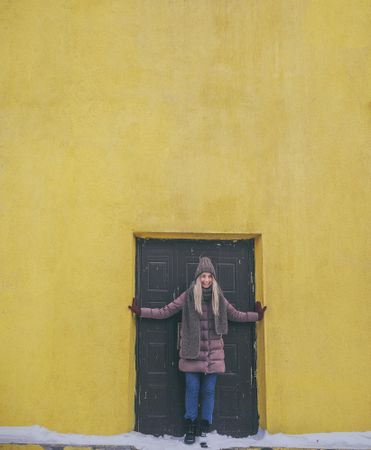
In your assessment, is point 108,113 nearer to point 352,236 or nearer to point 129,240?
point 129,240

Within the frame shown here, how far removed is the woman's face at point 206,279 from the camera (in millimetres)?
6340

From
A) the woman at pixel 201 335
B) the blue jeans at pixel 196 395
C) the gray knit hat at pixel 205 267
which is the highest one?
the gray knit hat at pixel 205 267

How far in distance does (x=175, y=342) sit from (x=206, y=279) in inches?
36.3

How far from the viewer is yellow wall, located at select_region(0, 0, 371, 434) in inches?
254

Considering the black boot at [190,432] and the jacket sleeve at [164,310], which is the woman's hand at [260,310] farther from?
the black boot at [190,432]

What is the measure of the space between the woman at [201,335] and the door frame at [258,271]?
0.45 m

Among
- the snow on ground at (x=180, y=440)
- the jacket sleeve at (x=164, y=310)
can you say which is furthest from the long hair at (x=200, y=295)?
the snow on ground at (x=180, y=440)

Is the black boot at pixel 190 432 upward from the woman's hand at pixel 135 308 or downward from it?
downward

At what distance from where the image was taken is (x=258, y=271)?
6762mm

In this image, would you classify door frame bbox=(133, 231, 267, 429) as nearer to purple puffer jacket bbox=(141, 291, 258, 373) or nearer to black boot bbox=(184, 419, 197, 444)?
purple puffer jacket bbox=(141, 291, 258, 373)

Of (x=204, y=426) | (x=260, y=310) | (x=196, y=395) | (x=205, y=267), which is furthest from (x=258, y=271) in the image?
(x=204, y=426)

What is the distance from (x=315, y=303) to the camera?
665 cm

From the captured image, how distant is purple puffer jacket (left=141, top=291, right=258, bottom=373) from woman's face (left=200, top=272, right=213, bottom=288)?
0.21m

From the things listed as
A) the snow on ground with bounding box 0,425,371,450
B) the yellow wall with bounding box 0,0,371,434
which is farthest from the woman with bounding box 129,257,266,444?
the yellow wall with bounding box 0,0,371,434
